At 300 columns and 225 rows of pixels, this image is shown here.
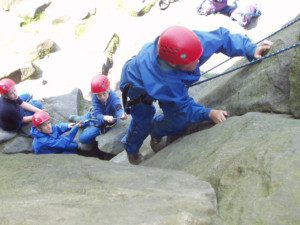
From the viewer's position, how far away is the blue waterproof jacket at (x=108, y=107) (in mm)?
8984

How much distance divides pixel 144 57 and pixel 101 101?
367 cm

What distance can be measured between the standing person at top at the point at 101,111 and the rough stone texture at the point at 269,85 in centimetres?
320

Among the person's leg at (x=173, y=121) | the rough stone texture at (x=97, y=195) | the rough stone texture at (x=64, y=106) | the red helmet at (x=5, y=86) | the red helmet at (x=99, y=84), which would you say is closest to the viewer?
the rough stone texture at (x=97, y=195)

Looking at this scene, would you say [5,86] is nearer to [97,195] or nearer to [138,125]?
[138,125]

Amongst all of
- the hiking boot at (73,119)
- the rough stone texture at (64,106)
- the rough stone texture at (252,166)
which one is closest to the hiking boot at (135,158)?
the rough stone texture at (252,166)

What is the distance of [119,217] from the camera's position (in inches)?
122

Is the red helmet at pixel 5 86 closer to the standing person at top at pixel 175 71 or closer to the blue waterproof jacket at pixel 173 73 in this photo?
the standing person at top at pixel 175 71

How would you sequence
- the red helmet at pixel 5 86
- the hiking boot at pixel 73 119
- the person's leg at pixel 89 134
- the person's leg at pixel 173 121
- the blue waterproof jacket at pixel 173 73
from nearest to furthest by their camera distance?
1. the blue waterproof jacket at pixel 173 73
2. the person's leg at pixel 173 121
3. the red helmet at pixel 5 86
4. the person's leg at pixel 89 134
5. the hiking boot at pixel 73 119

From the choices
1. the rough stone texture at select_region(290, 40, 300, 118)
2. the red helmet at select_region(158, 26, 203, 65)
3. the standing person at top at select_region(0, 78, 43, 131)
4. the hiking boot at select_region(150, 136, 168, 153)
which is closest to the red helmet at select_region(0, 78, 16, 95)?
the standing person at top at select_region(0, 78, 43, 131)

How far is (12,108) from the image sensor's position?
9570 millimetres

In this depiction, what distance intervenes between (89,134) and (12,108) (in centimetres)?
186

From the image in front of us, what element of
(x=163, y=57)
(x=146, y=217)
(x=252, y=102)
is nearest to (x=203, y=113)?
(x=252, y=102)

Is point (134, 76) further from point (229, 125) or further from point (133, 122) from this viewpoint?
point (229, 125)

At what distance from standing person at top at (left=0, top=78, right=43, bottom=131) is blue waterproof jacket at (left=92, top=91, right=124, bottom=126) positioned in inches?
73.0
